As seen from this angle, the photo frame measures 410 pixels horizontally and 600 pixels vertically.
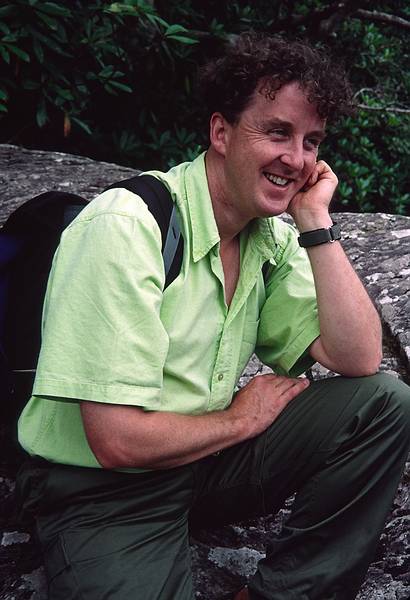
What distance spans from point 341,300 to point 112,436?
2.85 ft

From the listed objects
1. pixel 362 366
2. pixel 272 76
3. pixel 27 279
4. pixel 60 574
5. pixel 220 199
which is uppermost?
pixel 272 76

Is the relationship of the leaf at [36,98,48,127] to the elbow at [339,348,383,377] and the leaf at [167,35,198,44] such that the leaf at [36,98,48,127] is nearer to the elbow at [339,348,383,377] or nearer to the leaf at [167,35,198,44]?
the leaf at [167,35,198,44]

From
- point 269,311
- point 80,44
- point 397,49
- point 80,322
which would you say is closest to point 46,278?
point 80,322

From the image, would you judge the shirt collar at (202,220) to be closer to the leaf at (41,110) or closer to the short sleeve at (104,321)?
the short sleeve at (104,321)

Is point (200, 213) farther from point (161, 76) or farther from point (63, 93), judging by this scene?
point (161, 76)

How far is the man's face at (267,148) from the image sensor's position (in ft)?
7.95

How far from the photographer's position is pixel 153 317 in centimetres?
210

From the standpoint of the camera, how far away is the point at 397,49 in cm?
848

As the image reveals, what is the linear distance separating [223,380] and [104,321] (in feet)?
1.82

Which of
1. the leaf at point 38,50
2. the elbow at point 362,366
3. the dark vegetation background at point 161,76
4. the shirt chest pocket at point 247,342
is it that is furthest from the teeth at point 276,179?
the leaf at point 38,50

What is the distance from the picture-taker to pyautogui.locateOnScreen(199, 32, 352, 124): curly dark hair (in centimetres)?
242

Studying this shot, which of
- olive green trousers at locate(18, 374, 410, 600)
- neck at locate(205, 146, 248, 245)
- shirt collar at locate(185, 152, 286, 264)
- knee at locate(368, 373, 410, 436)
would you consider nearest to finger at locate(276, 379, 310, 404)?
olive green trousers at locate(18, 374, 410, 600)

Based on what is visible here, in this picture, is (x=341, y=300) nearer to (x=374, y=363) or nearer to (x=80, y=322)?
(x=374, y=363)

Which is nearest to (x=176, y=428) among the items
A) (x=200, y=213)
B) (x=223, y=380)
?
(x=223, y=380)
